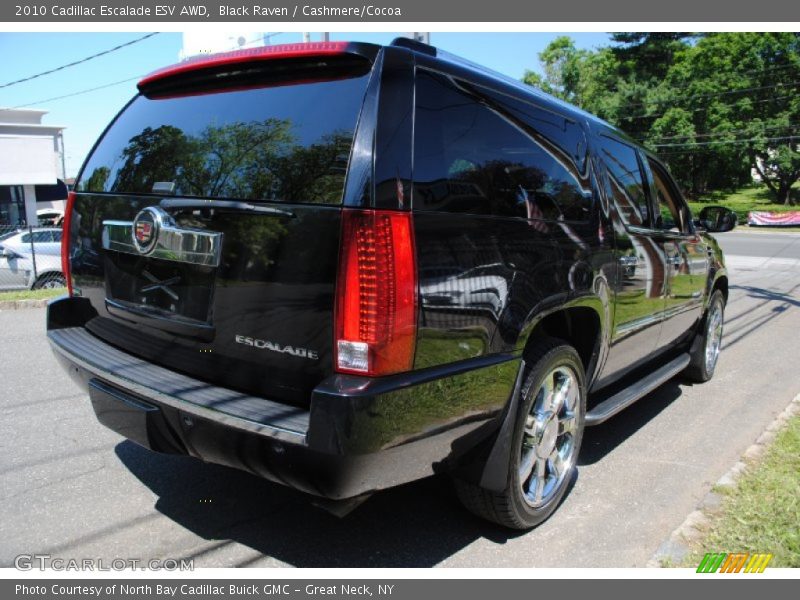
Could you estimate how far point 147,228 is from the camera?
2.72m

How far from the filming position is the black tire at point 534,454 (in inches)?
112

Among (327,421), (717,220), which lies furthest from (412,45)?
(717,220)

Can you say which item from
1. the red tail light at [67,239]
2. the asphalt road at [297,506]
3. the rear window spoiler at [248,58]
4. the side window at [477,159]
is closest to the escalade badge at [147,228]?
the rear window spoiler at [248,58]

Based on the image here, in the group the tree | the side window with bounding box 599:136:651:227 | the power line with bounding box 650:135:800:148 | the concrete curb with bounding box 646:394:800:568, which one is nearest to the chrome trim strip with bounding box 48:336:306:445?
the concrete curb with bounding box 646:394:800:568

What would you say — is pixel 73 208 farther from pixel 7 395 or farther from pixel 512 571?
pixel 512 571

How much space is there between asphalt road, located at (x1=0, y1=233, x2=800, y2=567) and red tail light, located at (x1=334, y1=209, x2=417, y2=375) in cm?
112

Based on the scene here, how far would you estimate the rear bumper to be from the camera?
2.12 meters

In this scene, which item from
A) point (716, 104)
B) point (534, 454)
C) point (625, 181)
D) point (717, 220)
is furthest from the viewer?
point (716, 104)

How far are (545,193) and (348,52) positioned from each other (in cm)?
125

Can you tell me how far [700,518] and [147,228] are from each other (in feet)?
9.82

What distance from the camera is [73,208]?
3.32m

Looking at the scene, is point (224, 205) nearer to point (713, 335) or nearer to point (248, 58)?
point (248, 58)

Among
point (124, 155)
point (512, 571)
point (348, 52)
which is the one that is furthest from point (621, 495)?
point (124, 155)

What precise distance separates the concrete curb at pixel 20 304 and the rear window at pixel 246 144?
23.3 ft
